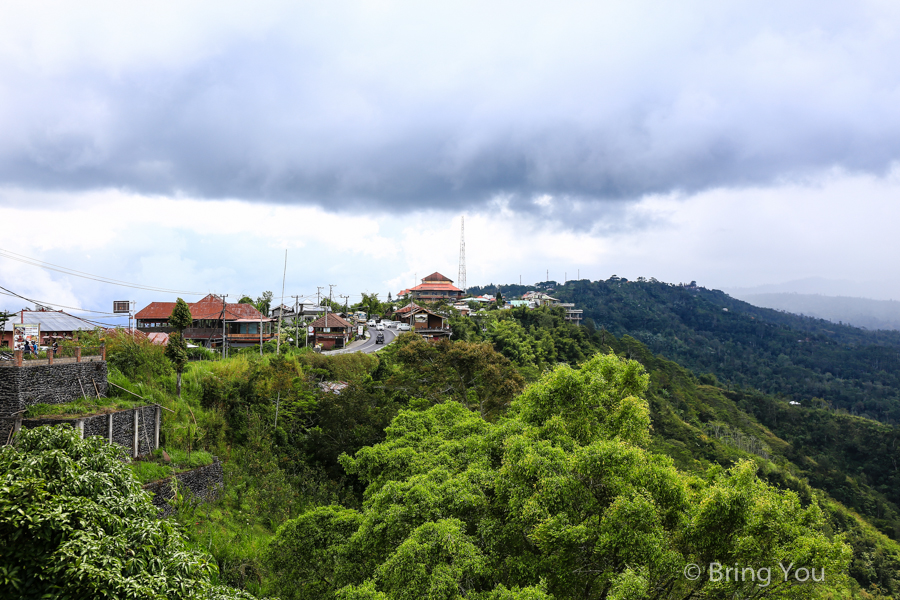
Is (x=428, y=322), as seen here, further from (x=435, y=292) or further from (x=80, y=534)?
(x=80, y=534)

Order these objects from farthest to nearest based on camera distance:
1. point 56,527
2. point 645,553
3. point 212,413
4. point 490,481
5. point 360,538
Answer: point 212,413
point 490,481
point 360,538
point 645,553
point 56,527

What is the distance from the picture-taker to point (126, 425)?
15.1 m

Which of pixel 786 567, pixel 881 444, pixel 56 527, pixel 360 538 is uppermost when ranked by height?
pixel 56 527

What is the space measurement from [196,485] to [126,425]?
2882mm

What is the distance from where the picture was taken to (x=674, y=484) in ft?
31.0

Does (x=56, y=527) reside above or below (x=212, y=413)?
above

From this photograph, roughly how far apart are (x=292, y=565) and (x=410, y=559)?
13.6ft

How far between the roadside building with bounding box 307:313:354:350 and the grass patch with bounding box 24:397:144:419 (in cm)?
2491

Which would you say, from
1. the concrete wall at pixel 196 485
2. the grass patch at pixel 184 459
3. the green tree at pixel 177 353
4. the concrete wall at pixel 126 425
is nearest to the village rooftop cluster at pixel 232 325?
the green tree at pixel 177 353

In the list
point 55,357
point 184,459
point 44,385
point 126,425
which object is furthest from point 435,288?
point 44,385

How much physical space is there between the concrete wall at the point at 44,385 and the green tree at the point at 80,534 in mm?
8767

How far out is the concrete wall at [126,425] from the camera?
1384cm

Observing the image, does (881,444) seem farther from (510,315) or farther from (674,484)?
(674,484)

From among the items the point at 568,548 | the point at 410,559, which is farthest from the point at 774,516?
the point at 410,559
